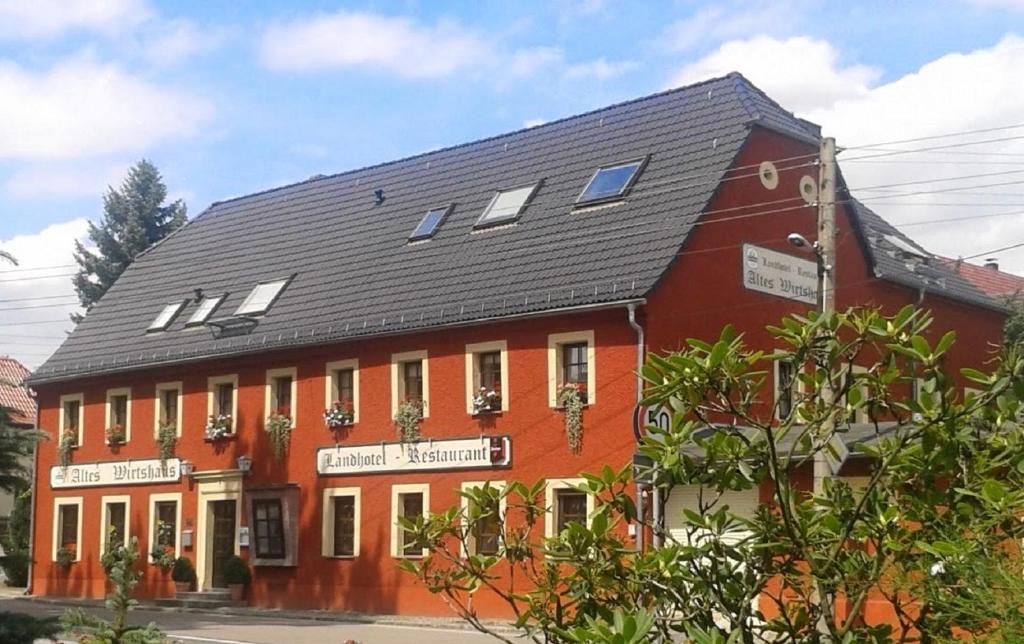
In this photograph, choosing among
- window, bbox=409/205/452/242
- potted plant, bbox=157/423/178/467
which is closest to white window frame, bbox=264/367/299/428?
potted plant, bbox=157/423/178/467

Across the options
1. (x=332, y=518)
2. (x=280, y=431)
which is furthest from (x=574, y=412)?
(x=280, y=431)

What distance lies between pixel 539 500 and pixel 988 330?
30976mm

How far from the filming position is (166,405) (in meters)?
34.2

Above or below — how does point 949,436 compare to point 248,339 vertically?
below

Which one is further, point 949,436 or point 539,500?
point 539,500

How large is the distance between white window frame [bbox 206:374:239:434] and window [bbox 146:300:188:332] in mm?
2741

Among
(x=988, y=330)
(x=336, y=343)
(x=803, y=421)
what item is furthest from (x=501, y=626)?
(x=803, y=421)

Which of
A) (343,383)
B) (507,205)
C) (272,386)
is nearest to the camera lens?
(343,383)

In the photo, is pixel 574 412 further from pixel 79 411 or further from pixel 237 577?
pixel 79 411

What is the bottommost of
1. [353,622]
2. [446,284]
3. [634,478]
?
[353,622]

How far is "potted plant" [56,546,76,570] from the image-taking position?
35969 mm

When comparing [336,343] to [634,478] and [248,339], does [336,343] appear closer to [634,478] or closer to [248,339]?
[248,339]

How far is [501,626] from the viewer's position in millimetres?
24406

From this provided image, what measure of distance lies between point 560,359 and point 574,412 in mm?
1107
